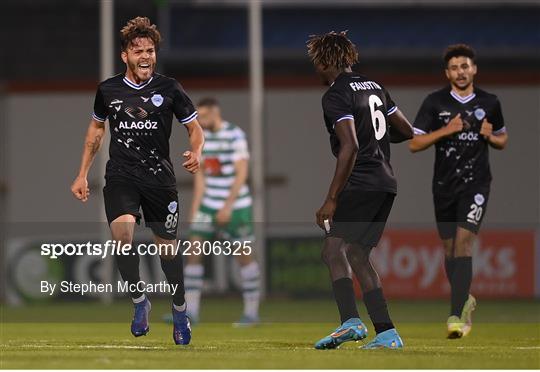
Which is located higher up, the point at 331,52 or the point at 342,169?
the point at 331,52

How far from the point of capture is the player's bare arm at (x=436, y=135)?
39.8 feet

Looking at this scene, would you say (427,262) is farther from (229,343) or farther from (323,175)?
(229,343)

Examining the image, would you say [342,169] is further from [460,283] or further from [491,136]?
[491,136]

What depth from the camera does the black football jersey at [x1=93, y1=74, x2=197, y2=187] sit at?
34.4ft

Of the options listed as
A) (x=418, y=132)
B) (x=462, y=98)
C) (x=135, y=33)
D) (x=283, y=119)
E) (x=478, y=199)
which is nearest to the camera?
(x=135, y=33)

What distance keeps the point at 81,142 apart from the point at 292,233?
489cm

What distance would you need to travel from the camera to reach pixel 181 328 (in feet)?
35.0

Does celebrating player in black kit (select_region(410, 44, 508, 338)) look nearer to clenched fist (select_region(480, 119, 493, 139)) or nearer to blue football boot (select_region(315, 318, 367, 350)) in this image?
clenched fist (select_region(480, 119, 493, 139))

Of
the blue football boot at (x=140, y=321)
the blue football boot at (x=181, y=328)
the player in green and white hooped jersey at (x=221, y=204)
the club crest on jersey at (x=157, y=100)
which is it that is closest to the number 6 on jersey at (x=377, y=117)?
the club crest on jersey at (x=157, y=100)

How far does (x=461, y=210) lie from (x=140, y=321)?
3139mm

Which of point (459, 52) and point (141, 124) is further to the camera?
point (459, 52)

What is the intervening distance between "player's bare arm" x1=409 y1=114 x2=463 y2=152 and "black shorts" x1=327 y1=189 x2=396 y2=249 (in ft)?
6.31

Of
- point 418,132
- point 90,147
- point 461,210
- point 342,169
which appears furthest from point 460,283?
point 90,147

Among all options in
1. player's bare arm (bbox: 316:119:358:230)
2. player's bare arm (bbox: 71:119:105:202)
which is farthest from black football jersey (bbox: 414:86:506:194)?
player's bare arm (bbox: 71:119:105:202)
